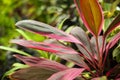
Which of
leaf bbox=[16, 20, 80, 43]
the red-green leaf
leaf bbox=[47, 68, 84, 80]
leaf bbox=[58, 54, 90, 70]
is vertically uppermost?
leaf bbox=[16, 20, 80, 43]

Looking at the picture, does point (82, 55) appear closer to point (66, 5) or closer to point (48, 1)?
point (66, 5)

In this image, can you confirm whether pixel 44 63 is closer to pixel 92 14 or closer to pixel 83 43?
pixel 83 43

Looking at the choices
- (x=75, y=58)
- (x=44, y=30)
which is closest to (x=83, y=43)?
(x=75, y=58)

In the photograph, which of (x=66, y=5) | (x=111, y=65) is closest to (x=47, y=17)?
(x=66, y=5)

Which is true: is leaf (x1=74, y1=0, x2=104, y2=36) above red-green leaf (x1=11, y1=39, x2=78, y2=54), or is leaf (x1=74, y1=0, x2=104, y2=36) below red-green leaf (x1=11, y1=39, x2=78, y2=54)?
above

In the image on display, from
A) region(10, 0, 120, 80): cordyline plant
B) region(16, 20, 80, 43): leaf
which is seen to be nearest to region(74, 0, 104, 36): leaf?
region(10, 0, 120, 80): cordyline plant

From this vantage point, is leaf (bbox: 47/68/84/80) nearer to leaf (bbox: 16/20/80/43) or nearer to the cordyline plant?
the cordyline plant

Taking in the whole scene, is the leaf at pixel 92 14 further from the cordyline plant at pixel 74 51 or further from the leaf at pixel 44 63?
the leaf at pixel 44 63
